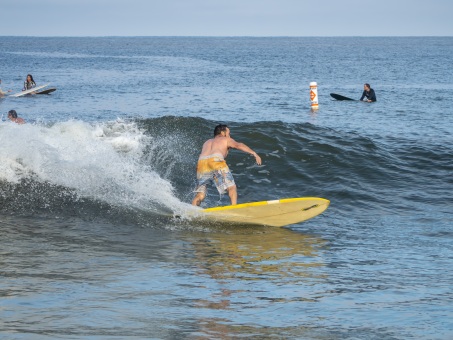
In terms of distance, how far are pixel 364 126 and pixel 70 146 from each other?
13.4 meters

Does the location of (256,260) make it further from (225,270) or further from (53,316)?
(53,316)

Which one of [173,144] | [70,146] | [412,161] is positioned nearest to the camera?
[70,146]

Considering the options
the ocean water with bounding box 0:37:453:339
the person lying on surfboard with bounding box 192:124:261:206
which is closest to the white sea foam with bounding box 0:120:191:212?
the ocean water with bounding box 0:37:453:339

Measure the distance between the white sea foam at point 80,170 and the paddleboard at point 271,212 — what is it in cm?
77

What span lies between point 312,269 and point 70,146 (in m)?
7.94

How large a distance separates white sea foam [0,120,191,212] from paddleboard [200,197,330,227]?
77cm

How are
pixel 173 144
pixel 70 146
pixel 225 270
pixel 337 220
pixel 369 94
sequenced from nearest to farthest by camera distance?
pixel 225 270
pixel 337 220
pixel 70 146
pixel 173 144
pixel 369 94

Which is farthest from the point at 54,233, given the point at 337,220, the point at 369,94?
the point at 369,94

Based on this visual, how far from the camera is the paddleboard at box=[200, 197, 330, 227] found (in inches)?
442

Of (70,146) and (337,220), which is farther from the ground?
(70,146)

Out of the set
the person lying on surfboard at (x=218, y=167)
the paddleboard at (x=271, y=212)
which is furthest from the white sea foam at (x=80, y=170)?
the paddleboard at (x=271, y=212)

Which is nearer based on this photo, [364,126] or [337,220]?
[337,220]

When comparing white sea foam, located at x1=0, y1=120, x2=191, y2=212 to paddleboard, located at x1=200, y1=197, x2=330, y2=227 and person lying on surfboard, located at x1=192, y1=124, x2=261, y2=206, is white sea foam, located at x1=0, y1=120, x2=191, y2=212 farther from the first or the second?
paddleboard, located at x1=200, y1=197, x2=330, y2=227

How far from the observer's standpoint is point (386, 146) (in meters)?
20.3
